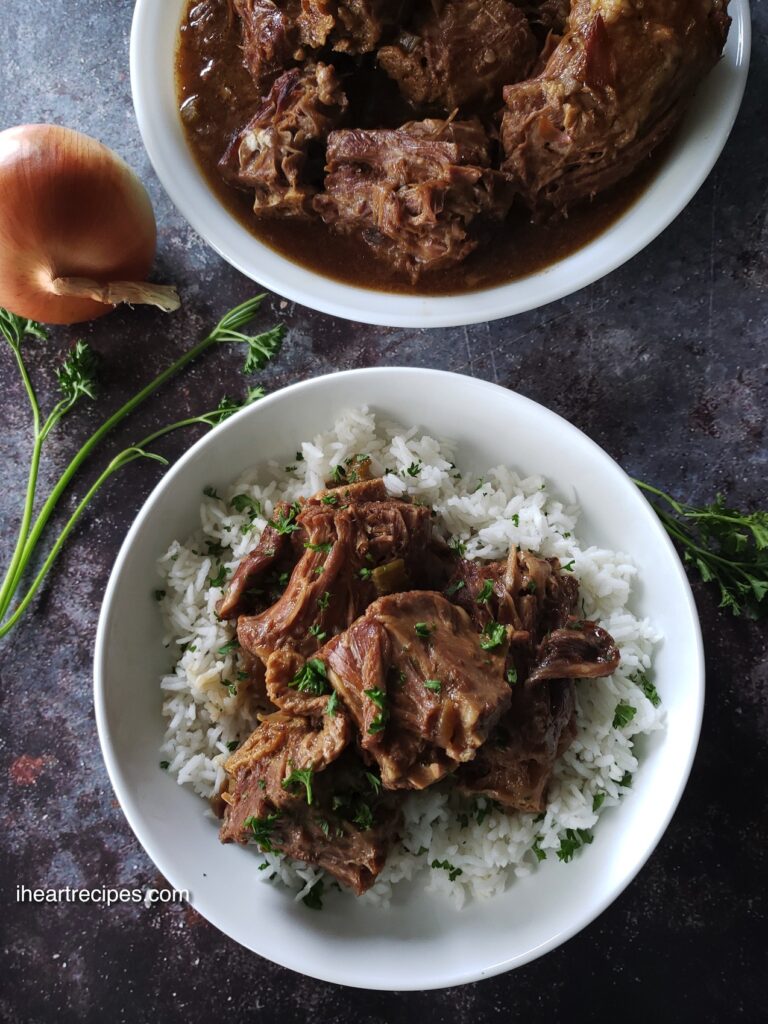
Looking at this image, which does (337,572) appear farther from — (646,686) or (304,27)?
(304,27)

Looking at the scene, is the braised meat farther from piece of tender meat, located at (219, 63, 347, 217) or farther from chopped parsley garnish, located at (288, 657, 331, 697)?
chopped parsley garnish, located at (288, 657, 331, 697)

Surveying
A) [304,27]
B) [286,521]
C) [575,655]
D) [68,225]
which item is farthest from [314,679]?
[304,27]

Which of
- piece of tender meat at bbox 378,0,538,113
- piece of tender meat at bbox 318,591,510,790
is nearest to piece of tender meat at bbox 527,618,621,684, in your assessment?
piece of tender meat at bbox 318,591,510,790

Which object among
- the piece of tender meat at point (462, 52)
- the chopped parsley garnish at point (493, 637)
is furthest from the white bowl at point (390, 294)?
the chopped parsley garnish at point (493, 637)

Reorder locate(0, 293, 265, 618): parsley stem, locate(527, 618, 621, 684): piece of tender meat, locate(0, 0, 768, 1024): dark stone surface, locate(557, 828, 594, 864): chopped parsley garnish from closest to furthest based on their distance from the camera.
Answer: locate(527, 618, 621, 684): piece of tender meat, locate(557, 828, 594, 864): chopped parsley garnish, locate(0, 0, 768, 1024): dark stone surface, locate(0, 293, 265, 618): parsley stem

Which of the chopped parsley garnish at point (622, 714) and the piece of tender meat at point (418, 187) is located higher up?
the piece of tender meat at point (418, 187)

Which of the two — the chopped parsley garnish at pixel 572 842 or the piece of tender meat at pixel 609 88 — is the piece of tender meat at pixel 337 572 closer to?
the chopped parsley garnish at pixel 572 842

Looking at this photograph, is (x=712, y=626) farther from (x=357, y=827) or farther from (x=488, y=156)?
(x=488, y=156)
